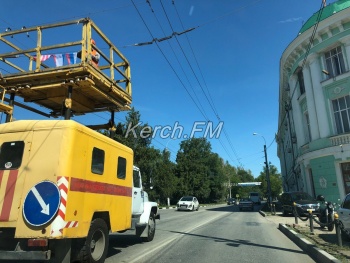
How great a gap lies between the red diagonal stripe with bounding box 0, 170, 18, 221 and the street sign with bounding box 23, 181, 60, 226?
338mm

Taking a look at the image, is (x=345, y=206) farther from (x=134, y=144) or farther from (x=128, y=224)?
(x=134, y=144)

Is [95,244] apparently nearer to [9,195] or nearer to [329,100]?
[9,195]

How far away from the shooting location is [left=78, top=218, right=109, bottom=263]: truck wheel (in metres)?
6.32

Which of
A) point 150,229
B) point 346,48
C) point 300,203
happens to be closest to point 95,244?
point 150,229

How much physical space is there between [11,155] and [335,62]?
23.1 metres

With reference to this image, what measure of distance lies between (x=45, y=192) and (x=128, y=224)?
10.7ft

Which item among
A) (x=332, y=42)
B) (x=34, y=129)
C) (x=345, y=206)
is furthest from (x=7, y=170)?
(x=332, y=42)

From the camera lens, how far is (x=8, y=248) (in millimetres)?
5828

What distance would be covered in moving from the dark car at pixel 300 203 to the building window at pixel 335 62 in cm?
890

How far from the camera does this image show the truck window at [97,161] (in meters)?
6.84

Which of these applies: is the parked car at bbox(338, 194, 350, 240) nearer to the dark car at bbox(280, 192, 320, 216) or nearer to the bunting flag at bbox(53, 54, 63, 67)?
the bunting flag at bbox(53, 54, 63, 67)

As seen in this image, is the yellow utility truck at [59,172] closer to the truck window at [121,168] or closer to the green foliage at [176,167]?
the truck window at [121,168]

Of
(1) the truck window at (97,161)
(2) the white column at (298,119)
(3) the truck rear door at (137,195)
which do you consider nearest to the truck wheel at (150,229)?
(3) the truck rear door at (137,195)

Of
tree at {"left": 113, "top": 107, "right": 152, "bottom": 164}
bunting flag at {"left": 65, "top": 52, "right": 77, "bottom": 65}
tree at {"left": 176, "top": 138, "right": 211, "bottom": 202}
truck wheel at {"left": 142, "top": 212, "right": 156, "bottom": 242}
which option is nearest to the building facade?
truck wheel at {"left": 142, "top": 212, "right": 156, "bottom": 242}
